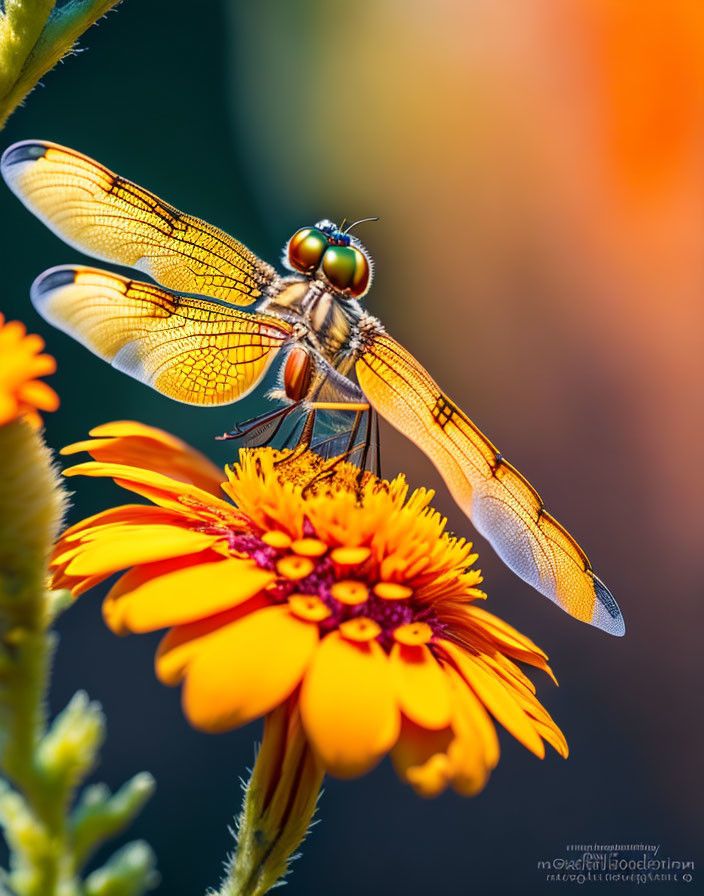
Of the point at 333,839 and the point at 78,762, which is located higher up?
the point at 78,762

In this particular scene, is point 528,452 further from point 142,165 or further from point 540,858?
point 142,165

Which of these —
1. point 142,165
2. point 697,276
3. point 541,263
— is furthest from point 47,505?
point 697,276

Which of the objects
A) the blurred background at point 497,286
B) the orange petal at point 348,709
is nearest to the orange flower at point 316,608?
the orange petal at point 348,709

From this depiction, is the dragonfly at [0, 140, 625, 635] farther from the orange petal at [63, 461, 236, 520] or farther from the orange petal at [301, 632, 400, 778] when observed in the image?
the orange petal at [301, 632, 400, 778]

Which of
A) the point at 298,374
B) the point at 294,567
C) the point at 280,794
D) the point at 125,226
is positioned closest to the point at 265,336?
the point at 298,374

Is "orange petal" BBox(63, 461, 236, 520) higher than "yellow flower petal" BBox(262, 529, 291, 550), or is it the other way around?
"yellow flower petal" BBox(262, 529, 291, 550)

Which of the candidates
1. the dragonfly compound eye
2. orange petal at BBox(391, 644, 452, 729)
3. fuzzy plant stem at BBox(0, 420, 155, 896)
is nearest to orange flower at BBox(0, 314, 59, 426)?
fuzzy plant stem at BBox(0, 420, 155, 896)

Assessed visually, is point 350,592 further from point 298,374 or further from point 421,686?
point 298,374

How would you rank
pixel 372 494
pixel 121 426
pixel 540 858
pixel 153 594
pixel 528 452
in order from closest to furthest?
pixel 153 594 < pixel 372 494 < pixel 121 426 < pixel 540 858 < pixel 528 452
